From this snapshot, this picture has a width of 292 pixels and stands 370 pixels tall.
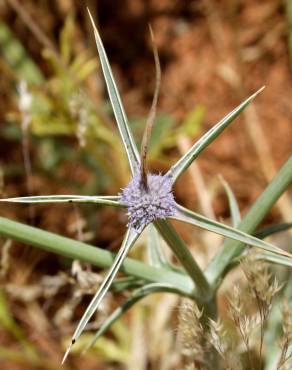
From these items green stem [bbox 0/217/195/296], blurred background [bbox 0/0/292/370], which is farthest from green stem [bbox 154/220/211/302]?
blurred background [bbox 0/0/292/370]

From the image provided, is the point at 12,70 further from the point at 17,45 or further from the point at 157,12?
the point at 157,12

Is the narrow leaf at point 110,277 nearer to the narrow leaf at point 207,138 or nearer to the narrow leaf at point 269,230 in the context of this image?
the narrow leaf at point 207,138

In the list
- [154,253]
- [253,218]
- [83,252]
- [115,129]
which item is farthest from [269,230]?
[115,129]

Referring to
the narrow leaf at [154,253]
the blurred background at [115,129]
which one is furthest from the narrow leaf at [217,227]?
the blurred background at [115,129]

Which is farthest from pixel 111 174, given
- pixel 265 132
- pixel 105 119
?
pixel 265 132

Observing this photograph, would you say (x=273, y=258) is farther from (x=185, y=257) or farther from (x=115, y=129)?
(x=115, y=129)

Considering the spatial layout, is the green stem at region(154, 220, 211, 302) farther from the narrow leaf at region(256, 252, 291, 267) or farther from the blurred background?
the blurred background
